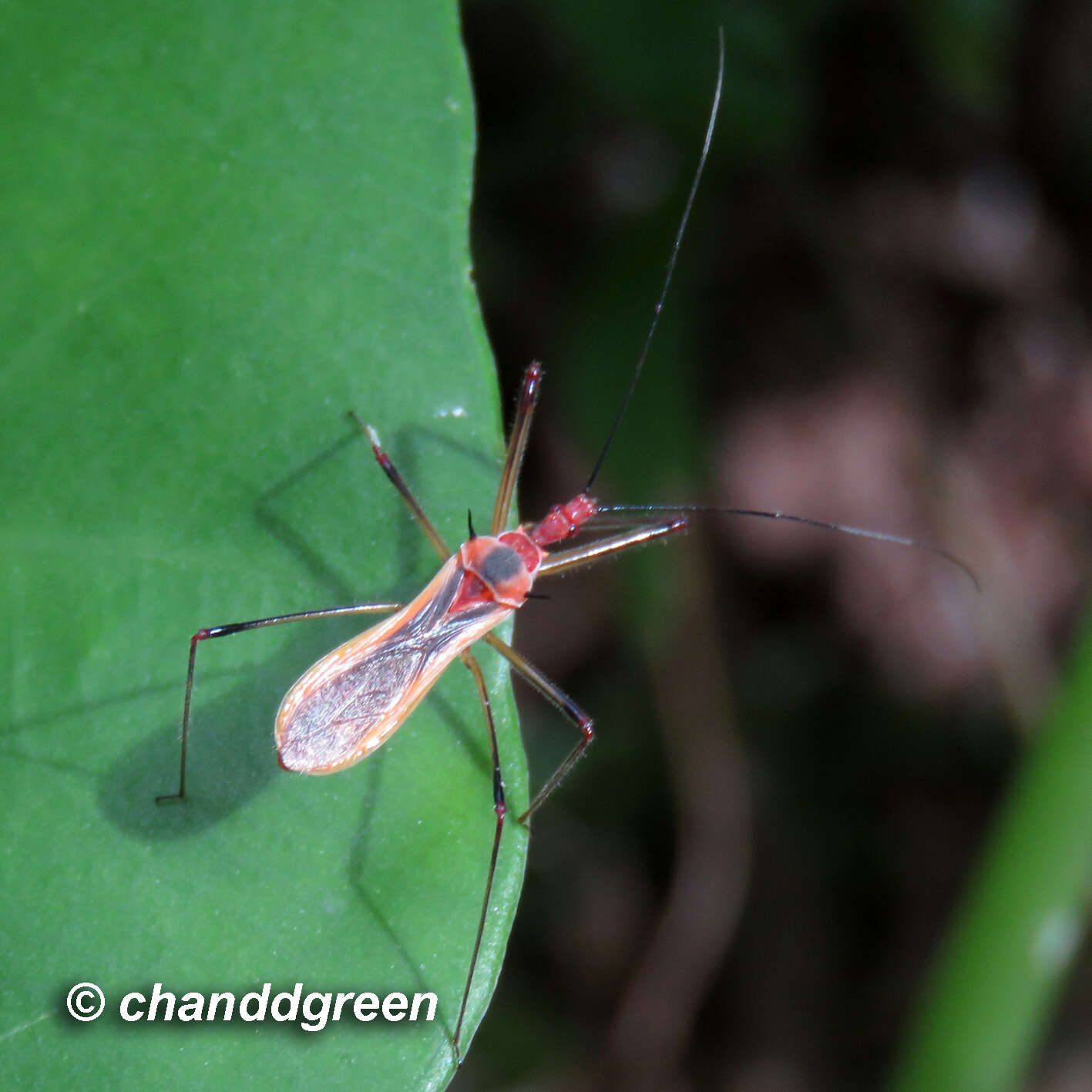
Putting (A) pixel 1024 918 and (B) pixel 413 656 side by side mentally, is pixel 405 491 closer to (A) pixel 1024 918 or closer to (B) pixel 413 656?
(B) pixel 413 656

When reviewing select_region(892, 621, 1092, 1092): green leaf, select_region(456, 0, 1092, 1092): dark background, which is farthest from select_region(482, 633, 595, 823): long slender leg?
select_region(456, 0, 1092, 1092): dark background

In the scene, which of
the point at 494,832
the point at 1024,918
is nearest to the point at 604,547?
the point at 494,832

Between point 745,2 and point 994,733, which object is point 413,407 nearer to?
point 745,2

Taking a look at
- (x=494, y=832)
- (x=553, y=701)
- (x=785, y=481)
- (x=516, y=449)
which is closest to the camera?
(x=494, y=832)

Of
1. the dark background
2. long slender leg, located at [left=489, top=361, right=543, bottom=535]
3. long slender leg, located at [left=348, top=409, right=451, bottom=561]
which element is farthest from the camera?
the dark background

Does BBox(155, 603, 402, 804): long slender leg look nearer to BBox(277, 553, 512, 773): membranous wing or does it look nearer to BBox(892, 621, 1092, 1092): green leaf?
BBox(277, 553, 512, 773): membranous wing

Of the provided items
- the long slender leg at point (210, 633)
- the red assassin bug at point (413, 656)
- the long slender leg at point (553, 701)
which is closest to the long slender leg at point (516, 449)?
the red assassin bug at point (413, 656)

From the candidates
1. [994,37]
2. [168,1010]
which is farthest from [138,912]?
[994,37]
